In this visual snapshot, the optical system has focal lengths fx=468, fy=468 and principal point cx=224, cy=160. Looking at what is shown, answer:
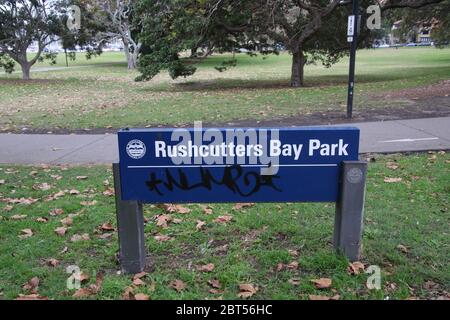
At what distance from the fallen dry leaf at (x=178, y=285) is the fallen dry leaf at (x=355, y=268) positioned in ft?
4.47

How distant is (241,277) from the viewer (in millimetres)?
3822

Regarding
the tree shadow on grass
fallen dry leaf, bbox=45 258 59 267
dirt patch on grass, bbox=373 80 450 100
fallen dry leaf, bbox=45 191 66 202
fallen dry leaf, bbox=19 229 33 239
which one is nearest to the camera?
fallen dry leaf, bbox=45 258 59 267

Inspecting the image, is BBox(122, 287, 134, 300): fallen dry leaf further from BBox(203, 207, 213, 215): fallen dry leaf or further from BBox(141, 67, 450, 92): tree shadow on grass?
BBox(141, 67, 450, 92): tree shadow on grass

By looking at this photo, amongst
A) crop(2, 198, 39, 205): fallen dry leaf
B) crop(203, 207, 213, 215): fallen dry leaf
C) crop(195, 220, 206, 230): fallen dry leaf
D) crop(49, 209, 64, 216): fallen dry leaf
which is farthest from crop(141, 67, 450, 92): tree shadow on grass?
crop(195, 220, 206, 230): fallen dry leaf

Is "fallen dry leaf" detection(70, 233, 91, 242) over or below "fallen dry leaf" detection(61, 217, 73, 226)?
below

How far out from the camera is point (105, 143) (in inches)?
362

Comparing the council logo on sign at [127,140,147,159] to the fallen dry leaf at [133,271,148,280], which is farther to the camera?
the fallen dry leaf at [133,271,148,280]

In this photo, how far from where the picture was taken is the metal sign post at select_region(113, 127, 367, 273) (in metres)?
3.65

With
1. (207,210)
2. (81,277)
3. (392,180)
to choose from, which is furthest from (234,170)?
(392,180)

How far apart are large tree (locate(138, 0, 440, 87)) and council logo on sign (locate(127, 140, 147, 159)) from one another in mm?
16261

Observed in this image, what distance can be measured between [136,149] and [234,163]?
0.78 m

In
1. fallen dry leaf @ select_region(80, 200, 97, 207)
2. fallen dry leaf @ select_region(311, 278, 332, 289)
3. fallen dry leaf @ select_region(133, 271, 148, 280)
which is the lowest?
fallen dry leaf @ select_region(133, 271, 148, 280)

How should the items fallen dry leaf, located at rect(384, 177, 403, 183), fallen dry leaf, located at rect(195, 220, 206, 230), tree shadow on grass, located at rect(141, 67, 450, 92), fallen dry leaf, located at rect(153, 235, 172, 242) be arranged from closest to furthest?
fallen dry leaf, located at rect(153, 235, 172, 242) → fallen dry leaf, located at rect(195, 220, 206, 230) → fallen dry leaf, located at rect(384, 177, 403, 183) → tree shadow on grass, located at rect(141, 67, 450, 92)
